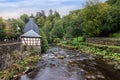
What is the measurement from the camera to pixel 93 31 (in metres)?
50.6

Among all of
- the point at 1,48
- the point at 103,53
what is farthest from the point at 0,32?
the point at 1,48

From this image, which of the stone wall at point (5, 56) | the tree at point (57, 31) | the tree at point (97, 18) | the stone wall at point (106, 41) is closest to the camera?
the stone wall at point (5, 56)

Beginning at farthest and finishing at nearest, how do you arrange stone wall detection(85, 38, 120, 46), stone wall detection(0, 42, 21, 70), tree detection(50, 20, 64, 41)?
tree detection(50, 20, 64, 41)
stone wall detection(85, 38, 120, 46)
stone wall detection(0, 42, 21, 70)

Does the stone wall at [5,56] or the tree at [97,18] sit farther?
the tree at [97,18]

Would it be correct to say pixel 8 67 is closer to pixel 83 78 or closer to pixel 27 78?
pixel 27 78

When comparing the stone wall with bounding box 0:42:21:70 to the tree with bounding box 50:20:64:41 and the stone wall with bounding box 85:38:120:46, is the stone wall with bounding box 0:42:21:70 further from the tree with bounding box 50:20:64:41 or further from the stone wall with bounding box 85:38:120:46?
the tree with bounding box 50:20:64:41

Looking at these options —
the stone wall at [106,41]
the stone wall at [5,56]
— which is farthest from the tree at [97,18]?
the stone wall at [5,56]

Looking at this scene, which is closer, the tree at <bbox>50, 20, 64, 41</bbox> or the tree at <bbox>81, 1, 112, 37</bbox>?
the tree at <bbox>81, 1, 112, 37</bbox>

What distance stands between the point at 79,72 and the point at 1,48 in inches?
339

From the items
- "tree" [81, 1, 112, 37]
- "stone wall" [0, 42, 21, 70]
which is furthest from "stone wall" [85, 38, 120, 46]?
"stone wall" [0, 42, 21, 70]

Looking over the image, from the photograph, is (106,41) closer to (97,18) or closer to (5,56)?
(97,18)

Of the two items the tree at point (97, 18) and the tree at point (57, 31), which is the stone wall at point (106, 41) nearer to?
the tree at point (97, 18)

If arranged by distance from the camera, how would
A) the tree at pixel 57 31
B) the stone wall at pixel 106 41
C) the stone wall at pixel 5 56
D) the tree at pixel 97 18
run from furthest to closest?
the tree at pixel 57 31 < the tree at pixel 97 18 < the stone wall at pixel 106 41 < the stone wall at pixel 5 56

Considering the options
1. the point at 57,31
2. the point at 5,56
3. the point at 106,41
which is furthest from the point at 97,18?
the point at 5,56
